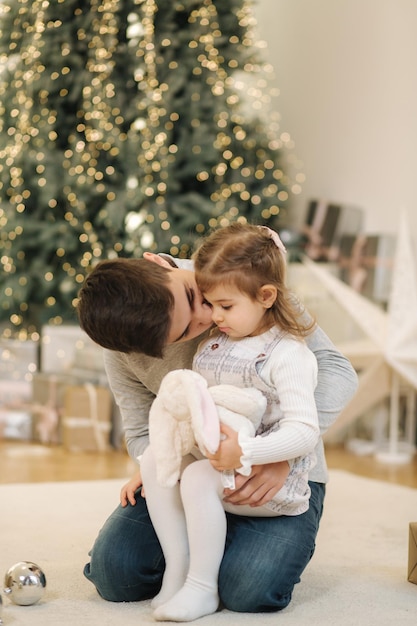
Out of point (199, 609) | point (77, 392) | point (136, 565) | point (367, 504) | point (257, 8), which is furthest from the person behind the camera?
point (257, 8)

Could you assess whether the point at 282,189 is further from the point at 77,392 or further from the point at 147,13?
the point at 77,392

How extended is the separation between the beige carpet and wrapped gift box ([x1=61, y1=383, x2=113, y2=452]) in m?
0.69

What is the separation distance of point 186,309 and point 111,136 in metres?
2.50

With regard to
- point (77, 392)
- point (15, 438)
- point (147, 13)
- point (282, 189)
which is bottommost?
point (15, 438)

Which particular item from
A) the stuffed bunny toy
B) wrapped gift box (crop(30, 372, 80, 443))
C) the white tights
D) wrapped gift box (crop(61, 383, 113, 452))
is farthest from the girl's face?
wrapped gift box (crop(30, 372, 80, 443))

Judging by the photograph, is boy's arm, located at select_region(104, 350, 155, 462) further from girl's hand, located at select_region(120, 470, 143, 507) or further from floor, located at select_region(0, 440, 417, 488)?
floor, located at select_region(0, 440, 417, 488)

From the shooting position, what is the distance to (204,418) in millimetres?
1629

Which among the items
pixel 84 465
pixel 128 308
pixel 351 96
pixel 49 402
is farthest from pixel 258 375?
pixel 351 96

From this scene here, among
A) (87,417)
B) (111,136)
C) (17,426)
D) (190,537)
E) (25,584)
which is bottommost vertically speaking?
(17,426)

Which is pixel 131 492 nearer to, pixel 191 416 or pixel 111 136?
pixel 191 416

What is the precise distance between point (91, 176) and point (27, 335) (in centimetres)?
79

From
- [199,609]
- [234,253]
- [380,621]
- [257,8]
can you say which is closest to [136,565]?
[199,609]

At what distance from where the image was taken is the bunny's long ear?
1.62 m

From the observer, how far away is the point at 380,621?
5.70 feet
